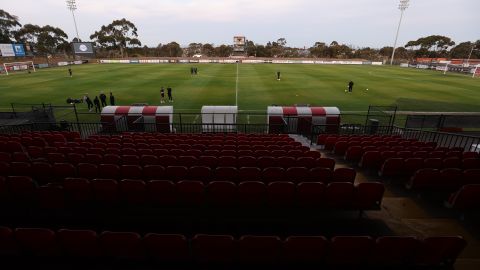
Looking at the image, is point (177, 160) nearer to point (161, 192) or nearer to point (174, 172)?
point (174, 172)

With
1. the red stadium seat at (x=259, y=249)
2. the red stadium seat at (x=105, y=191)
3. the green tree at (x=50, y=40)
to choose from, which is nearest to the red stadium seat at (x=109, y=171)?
the red stadium seat at (x=105, y=191)

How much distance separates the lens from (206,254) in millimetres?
4312

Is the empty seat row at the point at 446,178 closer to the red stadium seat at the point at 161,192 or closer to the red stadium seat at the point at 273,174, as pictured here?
the red stadium seat at the point at 273,174

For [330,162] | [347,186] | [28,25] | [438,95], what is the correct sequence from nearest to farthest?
[347,186]
[330,162]
[438,95]
[28,25]

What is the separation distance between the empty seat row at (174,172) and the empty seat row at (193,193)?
84 cm

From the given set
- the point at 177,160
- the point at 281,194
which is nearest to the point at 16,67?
the point at 177,160

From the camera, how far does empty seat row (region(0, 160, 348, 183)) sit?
6.77 m

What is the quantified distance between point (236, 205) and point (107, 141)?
6898 mm

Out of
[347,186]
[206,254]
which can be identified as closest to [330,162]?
[347,186]

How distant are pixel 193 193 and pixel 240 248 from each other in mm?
2067

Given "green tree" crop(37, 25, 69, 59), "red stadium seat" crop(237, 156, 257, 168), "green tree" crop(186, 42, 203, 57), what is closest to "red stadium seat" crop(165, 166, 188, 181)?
"red stadium seat" crop(237, 156, 257, 168)

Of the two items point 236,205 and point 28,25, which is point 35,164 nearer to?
point 236,205

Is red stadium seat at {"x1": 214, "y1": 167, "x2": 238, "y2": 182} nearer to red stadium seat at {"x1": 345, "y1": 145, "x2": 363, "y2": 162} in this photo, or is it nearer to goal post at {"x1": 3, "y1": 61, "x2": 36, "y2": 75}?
red stadium seat at {"x1": 345, "y1": 145, "x2": 363, "y2": 162}

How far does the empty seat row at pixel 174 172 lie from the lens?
6.77 meters
